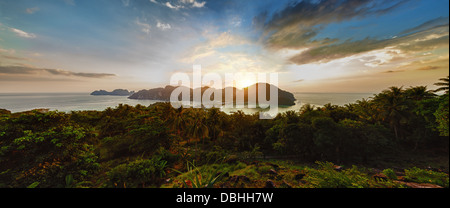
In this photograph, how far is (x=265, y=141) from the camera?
1961 centimetres

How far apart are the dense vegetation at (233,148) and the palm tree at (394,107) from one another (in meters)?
0.11

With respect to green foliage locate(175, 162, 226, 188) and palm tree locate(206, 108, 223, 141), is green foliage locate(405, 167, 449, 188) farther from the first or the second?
palm tree locate(206, 108, 223, 141)

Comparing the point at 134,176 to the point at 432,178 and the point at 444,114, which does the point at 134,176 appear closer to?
the point at 432,178

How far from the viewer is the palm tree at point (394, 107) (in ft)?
52.1

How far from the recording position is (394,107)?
1623cm

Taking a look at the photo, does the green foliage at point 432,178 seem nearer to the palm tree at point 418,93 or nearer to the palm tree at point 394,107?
the palm tree at point 394,107

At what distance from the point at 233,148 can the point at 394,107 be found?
68.4 feet

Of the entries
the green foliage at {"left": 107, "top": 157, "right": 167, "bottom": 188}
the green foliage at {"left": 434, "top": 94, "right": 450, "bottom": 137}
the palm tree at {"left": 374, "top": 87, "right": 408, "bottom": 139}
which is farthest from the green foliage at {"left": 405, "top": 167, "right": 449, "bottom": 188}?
the palm tree at {"left": 374, "top": 87, "right": 408, "bottom": 139}

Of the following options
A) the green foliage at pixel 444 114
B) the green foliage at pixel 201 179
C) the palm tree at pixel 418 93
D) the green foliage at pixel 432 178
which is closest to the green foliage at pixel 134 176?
the green foliage at pixel 201 179

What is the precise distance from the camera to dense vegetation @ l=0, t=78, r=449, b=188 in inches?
269

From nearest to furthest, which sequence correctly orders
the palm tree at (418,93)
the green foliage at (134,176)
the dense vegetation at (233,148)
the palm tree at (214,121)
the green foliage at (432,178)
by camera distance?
the green foliage at (432,178) → the dense vegetation at (233,148) → the green foliage at (134,176) → the palm tree at (418,93) → the palm tree at (214,121)

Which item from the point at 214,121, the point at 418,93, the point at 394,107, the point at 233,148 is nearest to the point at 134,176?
the point at 214,121
